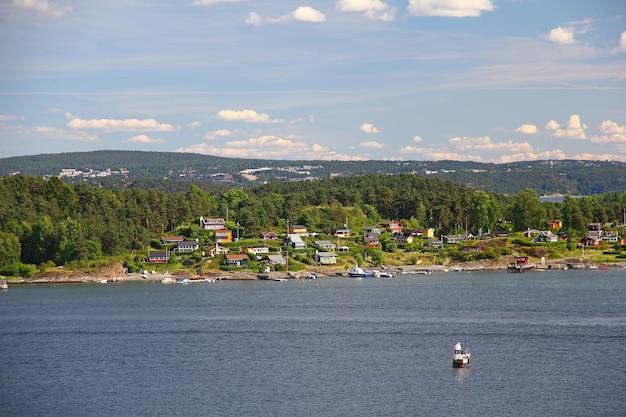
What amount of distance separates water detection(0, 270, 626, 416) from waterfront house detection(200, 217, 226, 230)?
99.6ft

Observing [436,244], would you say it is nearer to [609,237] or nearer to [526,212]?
[526,212]

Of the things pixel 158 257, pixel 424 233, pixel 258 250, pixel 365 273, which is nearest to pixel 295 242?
pixel 258 250

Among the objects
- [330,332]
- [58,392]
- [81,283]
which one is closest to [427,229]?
[81,283]

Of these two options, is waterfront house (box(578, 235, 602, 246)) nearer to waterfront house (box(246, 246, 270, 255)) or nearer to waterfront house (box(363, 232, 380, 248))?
waterfront house (box(363, 232, 380, 248))

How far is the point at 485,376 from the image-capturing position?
123 feet

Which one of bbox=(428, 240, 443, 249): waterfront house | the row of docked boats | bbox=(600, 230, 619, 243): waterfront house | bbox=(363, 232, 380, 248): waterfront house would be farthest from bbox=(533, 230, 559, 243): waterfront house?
the row of docked boats

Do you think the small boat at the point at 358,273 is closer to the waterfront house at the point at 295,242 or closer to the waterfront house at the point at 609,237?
the waterfront house at the point at 295,242

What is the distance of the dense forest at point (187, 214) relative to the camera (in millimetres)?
92500

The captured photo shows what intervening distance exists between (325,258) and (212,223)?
17.9 metres

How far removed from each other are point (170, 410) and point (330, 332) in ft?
62.3

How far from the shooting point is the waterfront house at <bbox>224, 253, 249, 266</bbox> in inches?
3583

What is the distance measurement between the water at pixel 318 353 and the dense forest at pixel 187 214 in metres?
19.1

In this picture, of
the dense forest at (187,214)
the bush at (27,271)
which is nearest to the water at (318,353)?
the bush at (27,271)

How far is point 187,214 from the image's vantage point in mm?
111375
